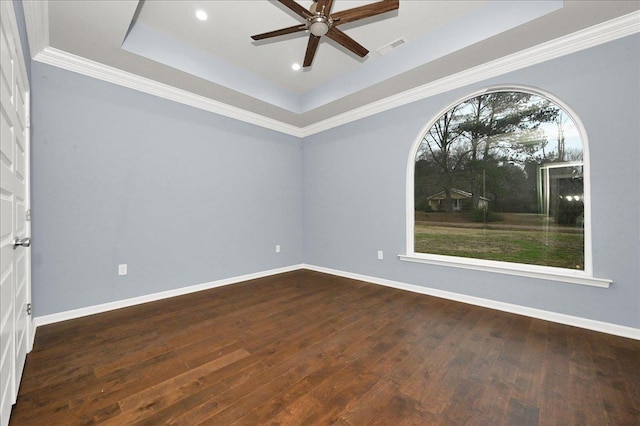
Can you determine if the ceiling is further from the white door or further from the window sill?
the window sill

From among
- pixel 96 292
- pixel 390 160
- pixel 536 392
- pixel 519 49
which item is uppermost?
pixel 519 49

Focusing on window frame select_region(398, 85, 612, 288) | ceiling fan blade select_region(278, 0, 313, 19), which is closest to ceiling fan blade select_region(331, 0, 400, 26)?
ceiling fan blade select_region(278, 0, 313, 19)

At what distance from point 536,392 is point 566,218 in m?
1.92

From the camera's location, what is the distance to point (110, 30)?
94.0 inches

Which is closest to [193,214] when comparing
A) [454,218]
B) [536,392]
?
[454,218]

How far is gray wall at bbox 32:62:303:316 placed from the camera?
2.60 metres

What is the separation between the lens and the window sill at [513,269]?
8.00 feet

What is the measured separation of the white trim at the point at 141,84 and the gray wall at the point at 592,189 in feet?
4.77

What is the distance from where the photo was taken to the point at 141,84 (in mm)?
3164

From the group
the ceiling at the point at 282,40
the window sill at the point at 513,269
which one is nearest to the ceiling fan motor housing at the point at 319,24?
the ceiling at the point at 282,40

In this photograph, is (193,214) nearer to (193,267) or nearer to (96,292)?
(193,267)

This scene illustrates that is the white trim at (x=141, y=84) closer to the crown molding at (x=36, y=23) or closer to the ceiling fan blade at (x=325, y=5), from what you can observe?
the crown molding at (x=36, y=23)

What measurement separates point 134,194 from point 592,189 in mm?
4855

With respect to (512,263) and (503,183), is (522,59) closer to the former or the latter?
(503,183)
